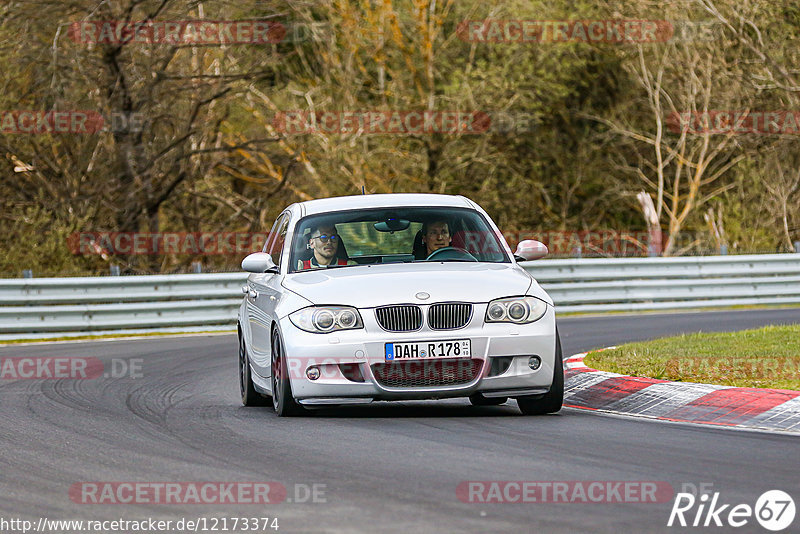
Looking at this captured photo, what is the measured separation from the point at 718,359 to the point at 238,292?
37.3ft

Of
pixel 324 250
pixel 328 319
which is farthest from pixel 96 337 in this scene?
pixel 328 319

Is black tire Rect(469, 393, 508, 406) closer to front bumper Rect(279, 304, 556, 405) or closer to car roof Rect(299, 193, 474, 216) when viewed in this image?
front bumper Rect(279, 304, 556, 405)

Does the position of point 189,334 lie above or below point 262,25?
below

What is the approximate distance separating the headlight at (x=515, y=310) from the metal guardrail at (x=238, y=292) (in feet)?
41.2

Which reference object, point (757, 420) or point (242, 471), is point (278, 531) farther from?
point (757, 420)

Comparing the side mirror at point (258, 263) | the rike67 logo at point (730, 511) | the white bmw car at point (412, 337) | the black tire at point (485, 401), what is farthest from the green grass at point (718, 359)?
the rike67 logo at point (730, 511)

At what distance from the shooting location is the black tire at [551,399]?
398 inches

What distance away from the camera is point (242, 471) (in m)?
7.73

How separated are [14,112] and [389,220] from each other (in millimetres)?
17230

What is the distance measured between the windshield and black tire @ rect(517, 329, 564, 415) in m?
1.22

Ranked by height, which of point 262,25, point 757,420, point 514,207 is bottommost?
point 514,207

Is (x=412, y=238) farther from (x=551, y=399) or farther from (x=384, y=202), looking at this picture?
(x=551, y=399)

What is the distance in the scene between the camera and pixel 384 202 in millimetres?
11531

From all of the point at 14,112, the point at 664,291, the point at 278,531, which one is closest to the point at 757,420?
the point at 278,531
